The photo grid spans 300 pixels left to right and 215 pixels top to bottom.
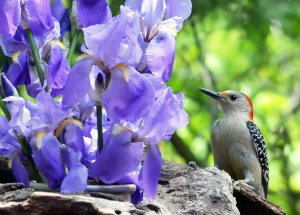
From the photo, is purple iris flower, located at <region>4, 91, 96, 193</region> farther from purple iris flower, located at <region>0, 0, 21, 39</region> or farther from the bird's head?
the bird's head

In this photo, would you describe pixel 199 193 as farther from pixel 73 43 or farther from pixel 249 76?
pixel 249 76

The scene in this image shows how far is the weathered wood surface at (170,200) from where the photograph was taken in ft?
6.03

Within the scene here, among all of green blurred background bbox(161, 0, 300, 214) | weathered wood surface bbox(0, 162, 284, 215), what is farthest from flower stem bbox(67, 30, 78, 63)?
green blurred background bbox(161, 0, 300, 214)

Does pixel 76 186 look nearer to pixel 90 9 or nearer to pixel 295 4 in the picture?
pixel 90 9

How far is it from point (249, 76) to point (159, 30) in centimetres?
605

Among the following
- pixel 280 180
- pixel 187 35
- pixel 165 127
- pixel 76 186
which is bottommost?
pixel 280 180

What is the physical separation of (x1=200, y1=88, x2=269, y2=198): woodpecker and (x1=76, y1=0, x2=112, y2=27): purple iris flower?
2855 mm

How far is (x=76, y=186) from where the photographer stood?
6.61ft

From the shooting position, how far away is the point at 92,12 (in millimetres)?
2217

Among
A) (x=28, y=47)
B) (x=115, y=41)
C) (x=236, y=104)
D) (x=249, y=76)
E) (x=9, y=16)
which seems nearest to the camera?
(x=115, y=41)

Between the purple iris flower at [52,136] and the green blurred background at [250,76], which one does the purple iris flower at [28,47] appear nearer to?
the purple iris flower at [52,136]

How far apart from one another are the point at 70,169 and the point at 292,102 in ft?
19.7

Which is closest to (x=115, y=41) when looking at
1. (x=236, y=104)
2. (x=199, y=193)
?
(x=199, y=193)

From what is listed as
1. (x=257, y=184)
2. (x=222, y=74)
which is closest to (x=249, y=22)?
(x=257, y=184)
